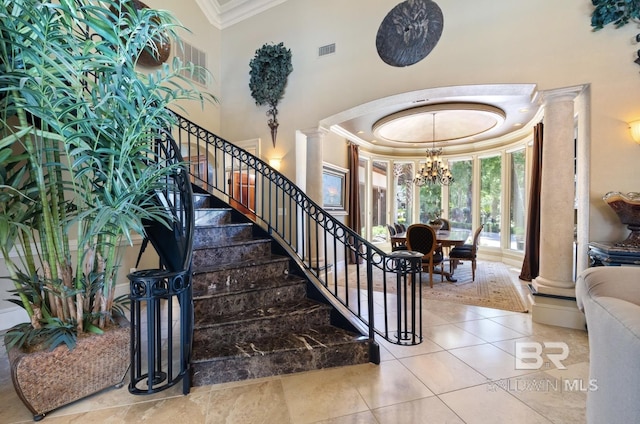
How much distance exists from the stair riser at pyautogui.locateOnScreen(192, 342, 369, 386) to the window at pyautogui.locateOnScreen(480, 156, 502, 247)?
6.23 meters

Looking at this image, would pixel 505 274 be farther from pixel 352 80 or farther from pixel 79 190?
pixel 79 190

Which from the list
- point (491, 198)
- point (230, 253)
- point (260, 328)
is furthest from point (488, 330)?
point (491, 198)

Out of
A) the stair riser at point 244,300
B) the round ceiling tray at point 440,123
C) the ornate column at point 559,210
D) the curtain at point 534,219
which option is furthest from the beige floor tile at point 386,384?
the curtain at point 534,219

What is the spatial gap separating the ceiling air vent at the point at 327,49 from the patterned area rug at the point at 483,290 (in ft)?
→ 13.0

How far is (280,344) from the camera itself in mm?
2197

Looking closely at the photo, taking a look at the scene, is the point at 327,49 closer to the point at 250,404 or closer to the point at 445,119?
the point at 445,119

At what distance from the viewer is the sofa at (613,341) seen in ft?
3.21

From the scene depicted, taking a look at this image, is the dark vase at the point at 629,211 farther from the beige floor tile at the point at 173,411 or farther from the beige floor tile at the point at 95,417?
the beige floor tile at the point at 95,417

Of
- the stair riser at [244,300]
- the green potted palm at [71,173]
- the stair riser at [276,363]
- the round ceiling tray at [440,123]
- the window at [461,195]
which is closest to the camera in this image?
the green potted palm at [71,173]

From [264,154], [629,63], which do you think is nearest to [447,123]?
[629,63]

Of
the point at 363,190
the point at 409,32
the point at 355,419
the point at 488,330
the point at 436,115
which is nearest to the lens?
the point at 355,419

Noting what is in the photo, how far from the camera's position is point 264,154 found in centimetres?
512

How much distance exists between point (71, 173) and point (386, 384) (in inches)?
96.8

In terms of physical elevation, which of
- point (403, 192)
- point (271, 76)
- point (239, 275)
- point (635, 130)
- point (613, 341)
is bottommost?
point (239, 275)
